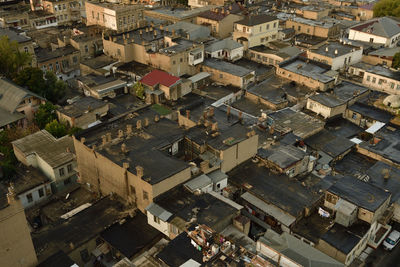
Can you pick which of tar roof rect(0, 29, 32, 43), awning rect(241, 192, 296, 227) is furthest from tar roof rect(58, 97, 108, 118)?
awning rect(241, 192, 296, 227)

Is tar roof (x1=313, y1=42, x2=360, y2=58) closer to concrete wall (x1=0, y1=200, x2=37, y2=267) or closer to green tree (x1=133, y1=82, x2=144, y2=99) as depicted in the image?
green tree (x1=133, y1=82, x2=144, y2=99)

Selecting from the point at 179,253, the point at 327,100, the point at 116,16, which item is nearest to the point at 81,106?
the point at 116,16

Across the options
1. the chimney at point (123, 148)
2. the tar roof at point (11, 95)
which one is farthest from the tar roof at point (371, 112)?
the tar roof at point (11, 95)

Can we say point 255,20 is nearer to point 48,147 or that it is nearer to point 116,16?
point 116,16

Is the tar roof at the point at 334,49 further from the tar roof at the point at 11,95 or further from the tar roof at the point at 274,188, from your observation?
the tar roof at the point at 11,95

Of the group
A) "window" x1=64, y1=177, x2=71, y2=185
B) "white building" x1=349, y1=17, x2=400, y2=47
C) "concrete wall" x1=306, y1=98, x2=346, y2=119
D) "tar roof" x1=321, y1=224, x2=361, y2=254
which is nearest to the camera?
"tar roof" x1=321, y1=224, x2=361, y2=254

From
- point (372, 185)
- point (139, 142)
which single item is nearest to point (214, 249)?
point (139, 142)

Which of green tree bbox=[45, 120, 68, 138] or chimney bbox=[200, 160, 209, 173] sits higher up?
chimney bbox=[200, 160, 209, 173]
